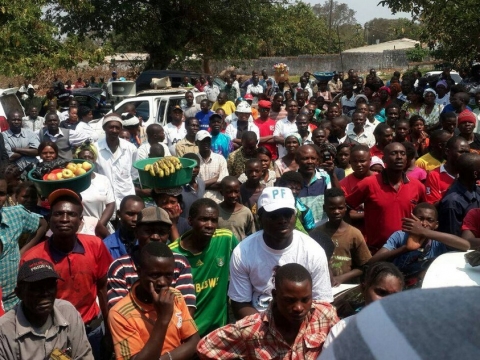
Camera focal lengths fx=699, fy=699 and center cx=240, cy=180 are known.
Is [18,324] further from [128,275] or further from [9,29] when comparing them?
[9,29]

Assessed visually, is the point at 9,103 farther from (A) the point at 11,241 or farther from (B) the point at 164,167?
(A) the point at 11,241

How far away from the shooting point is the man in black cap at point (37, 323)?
3.63 metres

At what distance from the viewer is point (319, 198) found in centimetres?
680

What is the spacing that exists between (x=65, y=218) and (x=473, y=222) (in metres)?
3.00

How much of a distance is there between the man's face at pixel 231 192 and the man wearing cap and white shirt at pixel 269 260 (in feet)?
6.24

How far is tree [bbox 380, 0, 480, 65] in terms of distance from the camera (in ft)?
42.9

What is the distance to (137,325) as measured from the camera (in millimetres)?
3744

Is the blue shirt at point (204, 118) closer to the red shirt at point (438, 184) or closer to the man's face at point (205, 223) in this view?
the red shirt at point (438, 184)

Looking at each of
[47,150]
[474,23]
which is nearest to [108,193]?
[47,150]

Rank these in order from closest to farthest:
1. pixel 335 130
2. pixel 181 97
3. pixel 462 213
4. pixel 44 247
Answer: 1. pixel 44 247
2. pixel 462 213
3. pixel 335 130
4. pixel 181 97

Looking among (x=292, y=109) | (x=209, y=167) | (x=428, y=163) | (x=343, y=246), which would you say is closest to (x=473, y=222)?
(x=343, y=246)

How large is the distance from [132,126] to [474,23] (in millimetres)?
7313

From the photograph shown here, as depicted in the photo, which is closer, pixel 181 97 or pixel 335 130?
pixel 335 130

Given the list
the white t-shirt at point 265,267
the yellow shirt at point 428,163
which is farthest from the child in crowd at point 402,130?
the white t-shirt at point 265,267
